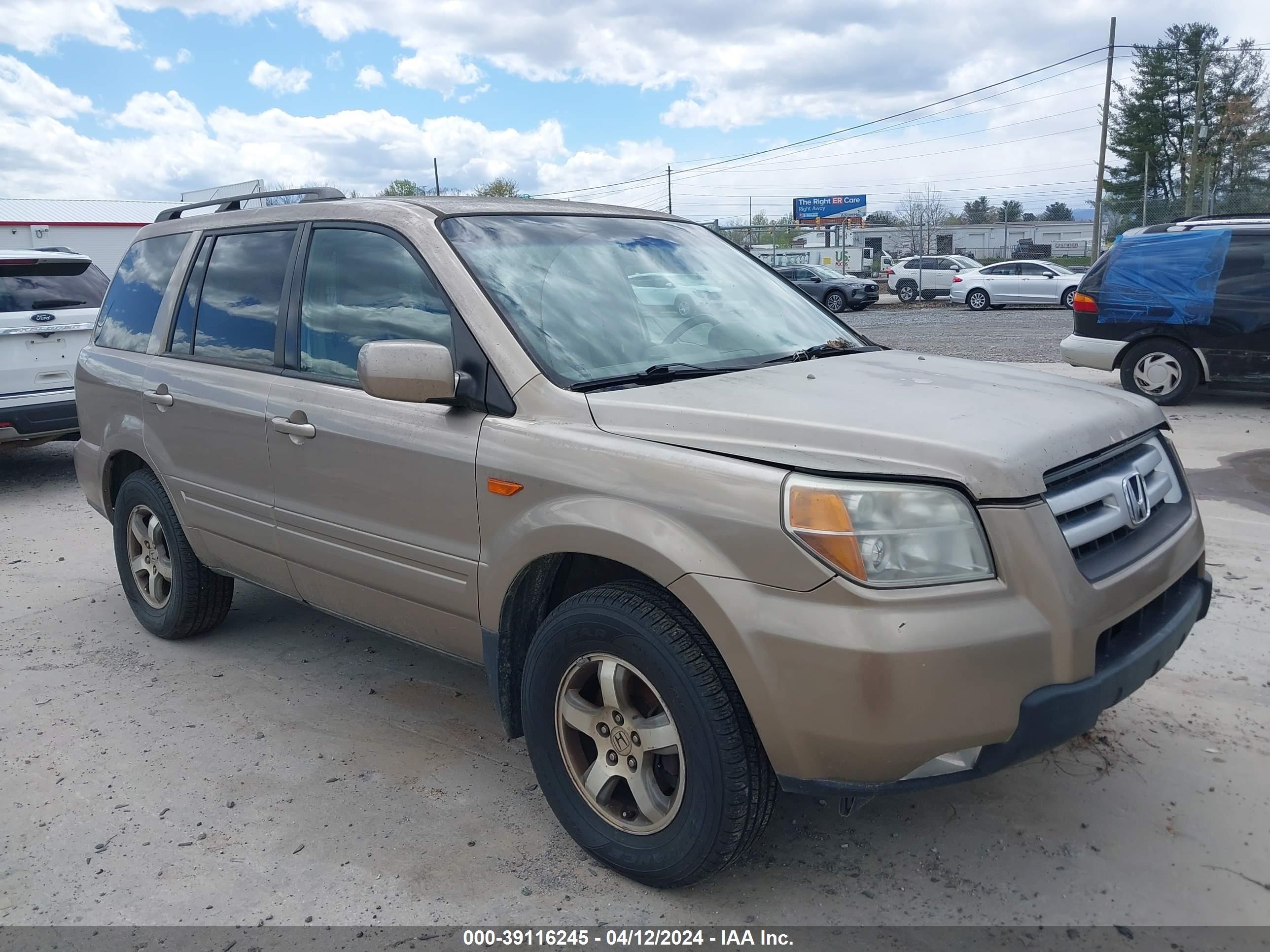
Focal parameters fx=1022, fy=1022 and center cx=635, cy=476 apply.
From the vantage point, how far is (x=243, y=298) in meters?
4.05

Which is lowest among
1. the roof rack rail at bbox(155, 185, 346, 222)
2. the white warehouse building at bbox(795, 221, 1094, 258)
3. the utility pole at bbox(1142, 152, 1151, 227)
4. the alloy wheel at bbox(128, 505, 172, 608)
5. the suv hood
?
the alloy wheel at bbox(128, 505, 172, 608)

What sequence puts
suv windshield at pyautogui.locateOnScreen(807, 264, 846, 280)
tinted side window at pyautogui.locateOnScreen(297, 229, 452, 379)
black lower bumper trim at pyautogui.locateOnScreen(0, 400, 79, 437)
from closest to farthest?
tinted side window at pyautogui.locateOnScreen(297, 229, 452, 379)
black lower bumper trim at pyautogui.locateOnScreen(0, 400, 79, 437)
suv windshield at pyautogui.locateOnScreen(807, 264, 846, 280)

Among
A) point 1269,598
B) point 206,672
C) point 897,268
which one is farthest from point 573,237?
point 897,268

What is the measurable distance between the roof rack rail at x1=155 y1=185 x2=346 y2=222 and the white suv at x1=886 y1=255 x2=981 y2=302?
2947 centimetres

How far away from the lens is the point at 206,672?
4414mm

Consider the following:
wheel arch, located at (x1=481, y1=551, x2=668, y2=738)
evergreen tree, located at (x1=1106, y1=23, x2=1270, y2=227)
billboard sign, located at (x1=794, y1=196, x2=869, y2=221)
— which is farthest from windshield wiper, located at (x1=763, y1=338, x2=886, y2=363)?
billboard sign, located at (x1=794, y1=196, x2=869, y2=221)

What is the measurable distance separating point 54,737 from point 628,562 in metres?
2.59

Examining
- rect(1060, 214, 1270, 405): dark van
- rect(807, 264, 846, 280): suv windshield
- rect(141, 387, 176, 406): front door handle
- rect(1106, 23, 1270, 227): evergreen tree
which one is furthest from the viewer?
rect(1106, 23, 1270, 227): evergreen tree

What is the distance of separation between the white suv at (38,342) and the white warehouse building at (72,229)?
75.6ft

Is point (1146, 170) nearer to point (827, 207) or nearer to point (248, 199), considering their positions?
point (827, 207)

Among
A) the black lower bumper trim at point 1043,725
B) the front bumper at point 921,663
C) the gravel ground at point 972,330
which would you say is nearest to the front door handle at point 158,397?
the front bumper at point 921,663

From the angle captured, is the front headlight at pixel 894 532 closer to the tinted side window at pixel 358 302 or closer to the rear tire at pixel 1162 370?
the tinted side window at pixel 358 302

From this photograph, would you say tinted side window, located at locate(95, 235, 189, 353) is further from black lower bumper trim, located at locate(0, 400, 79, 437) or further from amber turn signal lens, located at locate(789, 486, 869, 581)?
amber turn signal lens, located at locate(789, 486, 869, 581)

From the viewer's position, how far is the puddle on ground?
642cm
